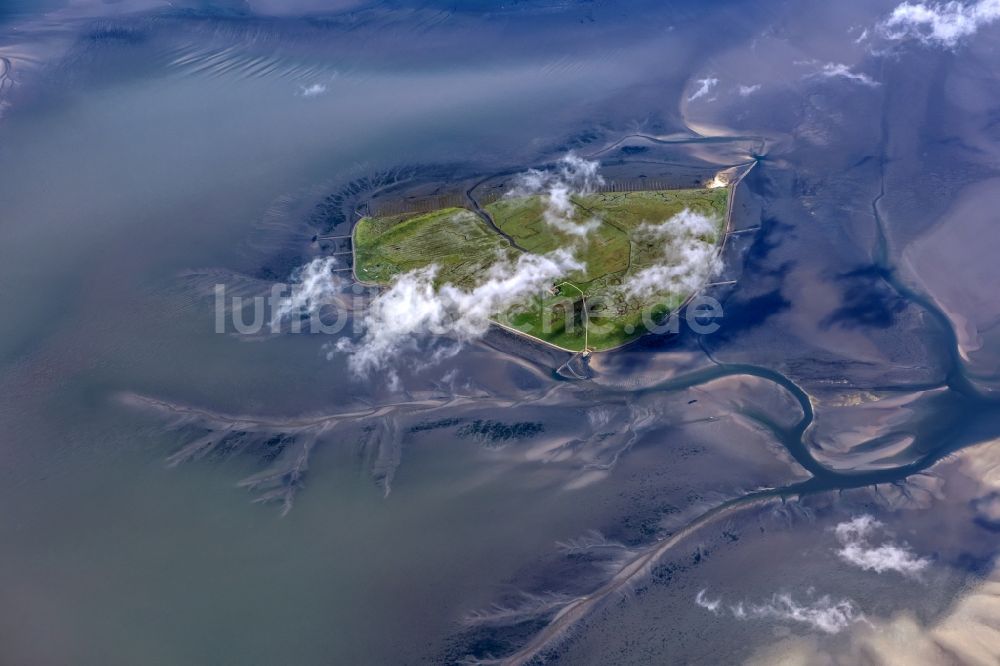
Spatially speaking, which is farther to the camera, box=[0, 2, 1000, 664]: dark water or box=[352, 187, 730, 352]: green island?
box=[352, 187, 730, 352]: green island

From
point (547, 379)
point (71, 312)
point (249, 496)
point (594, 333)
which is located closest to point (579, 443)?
point (547, 379)

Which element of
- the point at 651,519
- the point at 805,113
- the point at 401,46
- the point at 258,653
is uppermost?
the point at 401,46

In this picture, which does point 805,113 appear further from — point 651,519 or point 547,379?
point 651,519

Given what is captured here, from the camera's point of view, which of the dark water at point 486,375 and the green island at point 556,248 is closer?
the dark water at point 486,375

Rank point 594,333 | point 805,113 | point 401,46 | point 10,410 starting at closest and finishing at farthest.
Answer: point 10,410 < point 594,333 < point 805,113 < point 401,46
